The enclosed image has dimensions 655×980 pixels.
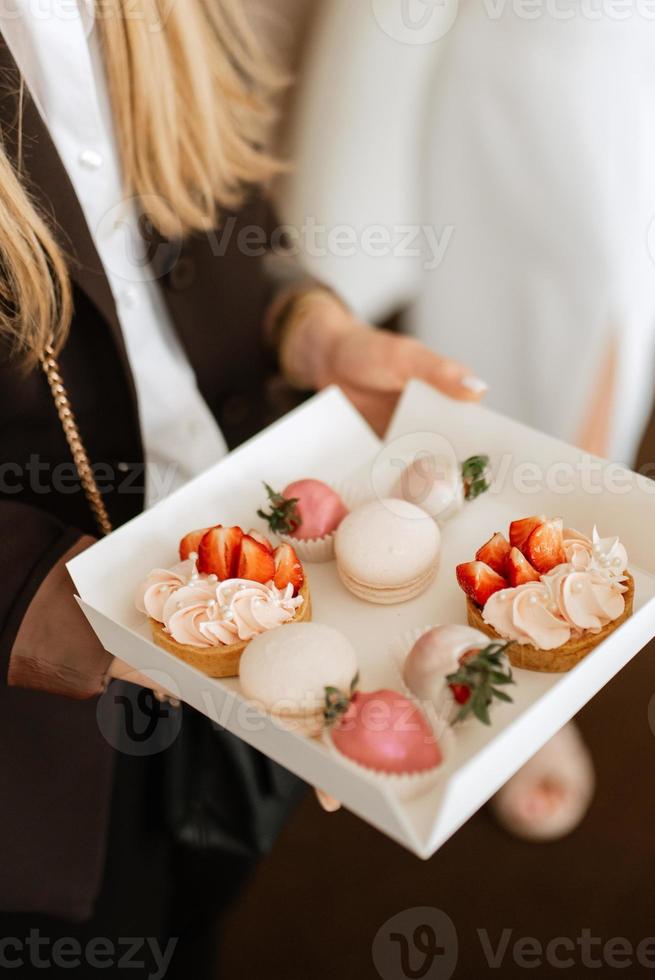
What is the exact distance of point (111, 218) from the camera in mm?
1097

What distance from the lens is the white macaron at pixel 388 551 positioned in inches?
35.7

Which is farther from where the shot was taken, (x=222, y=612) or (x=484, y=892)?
(x=484, y=892)

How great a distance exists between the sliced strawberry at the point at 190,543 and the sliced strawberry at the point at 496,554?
283mm

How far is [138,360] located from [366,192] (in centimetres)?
99

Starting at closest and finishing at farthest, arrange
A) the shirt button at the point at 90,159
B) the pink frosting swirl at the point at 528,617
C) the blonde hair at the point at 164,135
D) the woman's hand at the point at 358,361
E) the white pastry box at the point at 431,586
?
1. the white pastry box at the point at 431,586
2. the pink frosting swirl at the point at 528,617
3. the blonde hair at the point at 164,135
4. the shirt button at the point at 90,159
5. the woman's hand at the point at 358,361

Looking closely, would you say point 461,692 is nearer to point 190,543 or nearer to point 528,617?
point 528,617

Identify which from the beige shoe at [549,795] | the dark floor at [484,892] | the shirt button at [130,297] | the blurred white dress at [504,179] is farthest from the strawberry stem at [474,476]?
the blurred white dress at [504,179]

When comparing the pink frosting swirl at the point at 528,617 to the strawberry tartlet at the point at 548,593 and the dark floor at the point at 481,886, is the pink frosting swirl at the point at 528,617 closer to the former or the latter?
the strawberry tartlet at the point at 548,593

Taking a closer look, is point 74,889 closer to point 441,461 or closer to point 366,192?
point 441,461

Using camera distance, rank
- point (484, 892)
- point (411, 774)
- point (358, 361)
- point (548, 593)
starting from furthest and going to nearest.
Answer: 1. point (358, 361)
2. point (484, 892)
3. point (548, 593)
4. point (411, 774)

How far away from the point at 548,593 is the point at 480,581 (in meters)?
0.06

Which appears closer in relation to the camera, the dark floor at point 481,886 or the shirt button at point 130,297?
the dark floor at point 481,886

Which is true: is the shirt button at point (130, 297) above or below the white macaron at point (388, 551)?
above

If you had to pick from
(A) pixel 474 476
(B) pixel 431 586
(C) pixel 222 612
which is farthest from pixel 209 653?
(A) pixel 474 476
